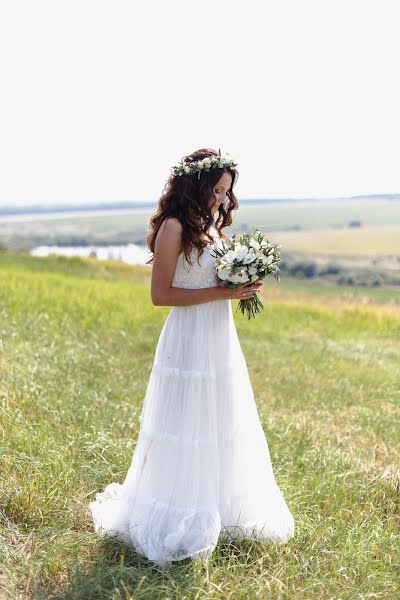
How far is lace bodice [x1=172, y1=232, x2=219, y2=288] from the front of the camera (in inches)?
157

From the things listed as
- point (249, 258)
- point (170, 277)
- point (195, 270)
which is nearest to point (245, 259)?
point (249, 258)

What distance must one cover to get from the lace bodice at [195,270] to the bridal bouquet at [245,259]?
0.17 feet

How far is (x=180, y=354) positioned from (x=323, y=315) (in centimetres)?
1317

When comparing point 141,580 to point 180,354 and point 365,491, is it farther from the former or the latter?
point 365,491

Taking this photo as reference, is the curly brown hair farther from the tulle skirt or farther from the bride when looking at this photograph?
the tulle skirt

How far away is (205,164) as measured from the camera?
386 centimetres

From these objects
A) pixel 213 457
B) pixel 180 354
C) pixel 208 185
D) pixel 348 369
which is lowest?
pixel 348 369

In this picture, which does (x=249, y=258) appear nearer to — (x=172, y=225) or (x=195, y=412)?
(x=172, y=225)

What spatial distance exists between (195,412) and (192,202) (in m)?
1.19

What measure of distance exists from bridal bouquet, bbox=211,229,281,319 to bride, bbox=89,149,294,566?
8 centimetres

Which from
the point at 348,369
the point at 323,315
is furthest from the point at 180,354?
the point at 323,315

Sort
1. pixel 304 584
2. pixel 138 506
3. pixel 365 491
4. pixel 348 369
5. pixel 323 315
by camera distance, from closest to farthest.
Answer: pixel 304 584
pixel 138 506
pixel 365 491
pixel 348 369
pixel 323 315

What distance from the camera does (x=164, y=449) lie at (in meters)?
4.04

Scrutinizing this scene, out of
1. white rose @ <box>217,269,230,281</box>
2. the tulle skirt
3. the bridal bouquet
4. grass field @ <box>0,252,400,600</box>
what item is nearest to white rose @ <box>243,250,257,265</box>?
the bridal bouquet
